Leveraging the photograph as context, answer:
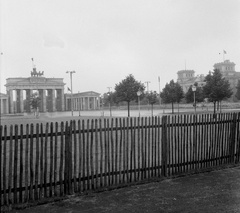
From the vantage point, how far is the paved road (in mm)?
5449

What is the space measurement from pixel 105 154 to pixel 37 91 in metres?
121

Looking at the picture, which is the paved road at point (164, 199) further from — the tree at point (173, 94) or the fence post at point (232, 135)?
the tree at point (173, 94)

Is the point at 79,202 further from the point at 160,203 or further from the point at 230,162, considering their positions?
the point at 230,162

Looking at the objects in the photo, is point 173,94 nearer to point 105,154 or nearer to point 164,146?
point 164,146

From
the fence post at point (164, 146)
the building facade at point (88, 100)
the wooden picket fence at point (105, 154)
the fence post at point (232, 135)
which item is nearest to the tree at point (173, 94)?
the fence post at point (232, 135)

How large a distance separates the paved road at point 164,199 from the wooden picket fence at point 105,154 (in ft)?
1.35

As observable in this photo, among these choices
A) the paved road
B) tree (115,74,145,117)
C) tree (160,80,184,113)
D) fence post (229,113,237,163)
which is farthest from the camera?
tree (160,80,184,113)

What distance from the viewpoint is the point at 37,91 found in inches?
4845

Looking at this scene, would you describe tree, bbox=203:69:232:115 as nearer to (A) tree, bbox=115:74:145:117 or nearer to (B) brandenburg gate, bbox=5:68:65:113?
(A) tree, bbox=115:74:145:117

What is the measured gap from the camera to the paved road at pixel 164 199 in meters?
5.45

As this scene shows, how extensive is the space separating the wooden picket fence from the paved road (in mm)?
413

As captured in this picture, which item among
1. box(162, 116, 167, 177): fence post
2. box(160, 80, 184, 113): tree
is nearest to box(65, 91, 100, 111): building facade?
box(160, 80, 184, 113): tree

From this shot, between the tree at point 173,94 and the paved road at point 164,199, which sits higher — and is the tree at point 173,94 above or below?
above

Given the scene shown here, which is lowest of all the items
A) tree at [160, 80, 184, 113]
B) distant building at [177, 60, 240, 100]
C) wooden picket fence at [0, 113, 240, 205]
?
wooden picket fence at [0, 113, 240, 205]
